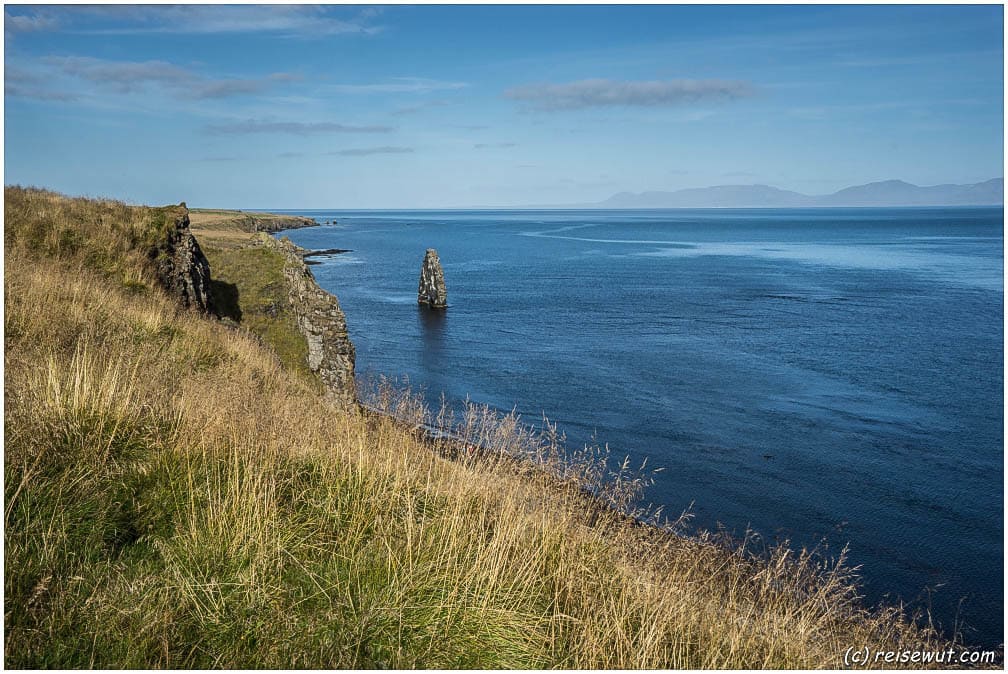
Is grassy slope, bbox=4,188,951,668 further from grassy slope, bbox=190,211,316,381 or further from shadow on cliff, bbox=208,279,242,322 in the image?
shadow on cliff, bbox=208,279,242,322

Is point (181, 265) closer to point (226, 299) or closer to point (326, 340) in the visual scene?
point (226, 299)

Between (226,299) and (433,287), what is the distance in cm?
3179

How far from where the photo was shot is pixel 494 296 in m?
Result: 63.9

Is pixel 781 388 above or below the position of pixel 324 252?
below

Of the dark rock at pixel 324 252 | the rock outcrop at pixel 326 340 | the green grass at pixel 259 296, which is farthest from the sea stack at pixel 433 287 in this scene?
the dark rock at pixel 324 252

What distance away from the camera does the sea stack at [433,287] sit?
2181 inches

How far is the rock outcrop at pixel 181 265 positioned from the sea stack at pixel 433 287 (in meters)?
33.9

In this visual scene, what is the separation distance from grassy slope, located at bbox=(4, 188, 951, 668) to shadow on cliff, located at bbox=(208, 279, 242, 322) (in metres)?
15.6

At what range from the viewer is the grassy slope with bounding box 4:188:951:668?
14.2ft

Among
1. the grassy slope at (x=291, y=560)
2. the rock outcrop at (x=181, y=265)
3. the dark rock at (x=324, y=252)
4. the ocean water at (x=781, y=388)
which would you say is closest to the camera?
the grassy slope at (x=291, y=560)

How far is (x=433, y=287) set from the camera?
5566 centimetres

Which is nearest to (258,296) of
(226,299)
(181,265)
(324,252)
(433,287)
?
(226,299)

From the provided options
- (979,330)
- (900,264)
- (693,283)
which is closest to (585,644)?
(979,330)

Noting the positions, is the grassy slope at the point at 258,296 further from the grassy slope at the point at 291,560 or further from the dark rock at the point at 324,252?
the dark rock at the point at 324,252
